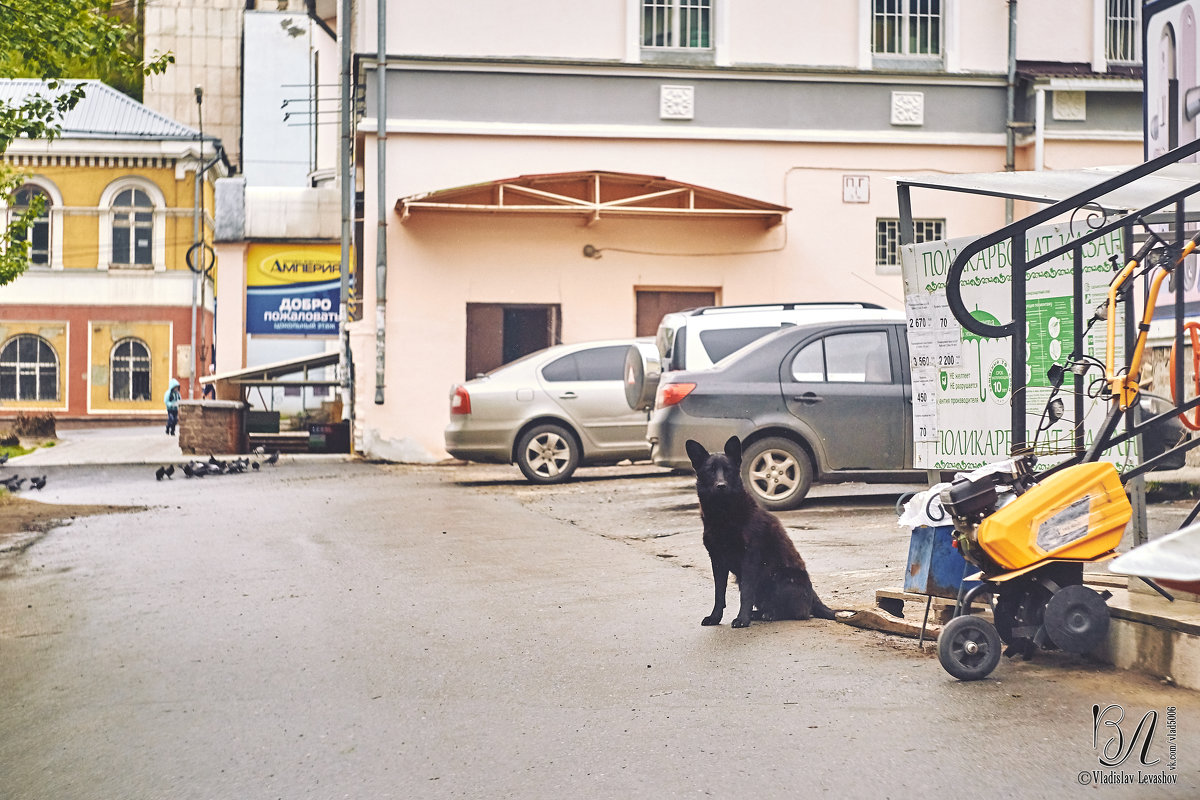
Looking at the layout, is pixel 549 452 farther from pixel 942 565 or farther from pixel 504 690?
pixel 504 690

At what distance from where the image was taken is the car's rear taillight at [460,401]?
16.6 m

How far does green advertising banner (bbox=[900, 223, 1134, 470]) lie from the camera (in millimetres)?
7219

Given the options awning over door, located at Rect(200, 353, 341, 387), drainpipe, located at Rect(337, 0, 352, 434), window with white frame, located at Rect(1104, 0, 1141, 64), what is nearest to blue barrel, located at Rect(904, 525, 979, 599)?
drainpipe, located at Rect(337, 0, 352, 434)

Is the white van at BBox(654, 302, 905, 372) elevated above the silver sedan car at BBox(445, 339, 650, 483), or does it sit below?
above

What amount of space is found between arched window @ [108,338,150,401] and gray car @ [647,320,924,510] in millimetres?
34490

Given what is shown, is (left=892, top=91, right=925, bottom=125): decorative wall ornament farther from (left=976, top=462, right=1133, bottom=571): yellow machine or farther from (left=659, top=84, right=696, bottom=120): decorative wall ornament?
(left=976, top=462, right=1133, bottom=571): yellow machine

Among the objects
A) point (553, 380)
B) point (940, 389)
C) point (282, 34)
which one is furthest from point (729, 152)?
point (282, 34)

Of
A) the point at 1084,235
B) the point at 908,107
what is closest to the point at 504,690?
the point at 1084,235

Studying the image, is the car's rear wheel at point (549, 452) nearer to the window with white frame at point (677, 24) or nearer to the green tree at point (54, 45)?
the green tree at point (54, 45)

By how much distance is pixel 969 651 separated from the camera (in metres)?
5.60

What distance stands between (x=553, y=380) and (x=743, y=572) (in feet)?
31.2

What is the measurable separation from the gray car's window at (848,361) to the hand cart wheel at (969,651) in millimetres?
7173

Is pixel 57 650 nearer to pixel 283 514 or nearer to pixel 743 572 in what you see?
pixel 743 572

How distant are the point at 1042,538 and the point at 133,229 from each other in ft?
139
